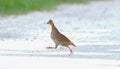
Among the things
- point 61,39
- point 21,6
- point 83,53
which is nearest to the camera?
point 83,53

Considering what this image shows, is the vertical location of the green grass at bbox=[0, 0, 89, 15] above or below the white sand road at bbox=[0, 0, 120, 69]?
above

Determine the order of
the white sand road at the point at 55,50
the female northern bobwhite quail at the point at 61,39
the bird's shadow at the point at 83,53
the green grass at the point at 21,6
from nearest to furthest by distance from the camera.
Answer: the white sand road at the point at 55,50 → the bird's shadow at the point at 83,53 → the female northern bobwhite quail at the point at 61,39 → the green grass at the point at 21,6

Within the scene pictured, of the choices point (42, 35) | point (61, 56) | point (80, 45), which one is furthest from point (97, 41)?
point (61, 56)

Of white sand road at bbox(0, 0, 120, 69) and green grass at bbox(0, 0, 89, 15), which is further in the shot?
green grass at bbox(0, 0, 89, 15)

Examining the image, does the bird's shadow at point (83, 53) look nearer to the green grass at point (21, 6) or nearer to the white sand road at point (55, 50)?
the white sand road at point (55, 50)

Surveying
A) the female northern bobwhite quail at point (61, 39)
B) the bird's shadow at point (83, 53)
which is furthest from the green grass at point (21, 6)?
the female northern bobwhite quail at point (61, 39)

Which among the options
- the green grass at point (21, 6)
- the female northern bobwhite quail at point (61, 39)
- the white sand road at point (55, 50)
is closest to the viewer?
the white sand road at point (55, 50)

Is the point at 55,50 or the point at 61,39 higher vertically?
the point at 61,39

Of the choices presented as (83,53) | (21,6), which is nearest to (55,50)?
(83,53)

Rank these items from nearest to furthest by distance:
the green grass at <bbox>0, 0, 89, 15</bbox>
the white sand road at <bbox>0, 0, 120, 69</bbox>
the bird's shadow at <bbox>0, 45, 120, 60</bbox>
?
the white sand road at <bbox>0, 0, 120, 69</bbox>, the bird's shadow at <bbox>0, 45, 120, 60</bbox>, the green grass at <bbox>0, 0, 89, 15</bbox>

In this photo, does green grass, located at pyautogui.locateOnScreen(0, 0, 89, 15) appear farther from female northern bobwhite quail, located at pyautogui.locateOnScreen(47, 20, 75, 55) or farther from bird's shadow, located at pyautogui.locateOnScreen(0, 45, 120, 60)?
female northern bobwhite quail, located at pyautogui.locateOnScreen(47, 20, 75, 55)

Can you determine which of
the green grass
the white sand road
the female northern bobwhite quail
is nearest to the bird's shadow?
the white sand road

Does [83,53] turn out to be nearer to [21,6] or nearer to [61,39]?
[61,39]

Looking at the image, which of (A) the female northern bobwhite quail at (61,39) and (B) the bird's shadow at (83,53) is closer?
(B) the bird's shadow at (83,53)
